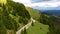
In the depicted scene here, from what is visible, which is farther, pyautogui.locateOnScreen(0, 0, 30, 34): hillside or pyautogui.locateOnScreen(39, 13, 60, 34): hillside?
pyautogui.locateOnScreen(39, 13, 60, 34): hillside

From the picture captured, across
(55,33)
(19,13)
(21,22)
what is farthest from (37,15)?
(21,22)

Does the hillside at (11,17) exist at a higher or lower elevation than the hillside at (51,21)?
higher

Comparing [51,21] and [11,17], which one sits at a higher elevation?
[11,17]

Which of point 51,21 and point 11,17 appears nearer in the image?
point 11,17

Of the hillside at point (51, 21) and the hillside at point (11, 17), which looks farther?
the hillside at point (51, 21)

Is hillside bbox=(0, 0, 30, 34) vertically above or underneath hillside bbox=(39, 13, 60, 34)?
above

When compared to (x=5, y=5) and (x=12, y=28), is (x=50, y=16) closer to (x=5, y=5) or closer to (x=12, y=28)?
(x=5, y=5)

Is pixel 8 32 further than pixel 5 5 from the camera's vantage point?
No

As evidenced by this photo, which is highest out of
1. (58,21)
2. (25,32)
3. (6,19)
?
(6,19)
